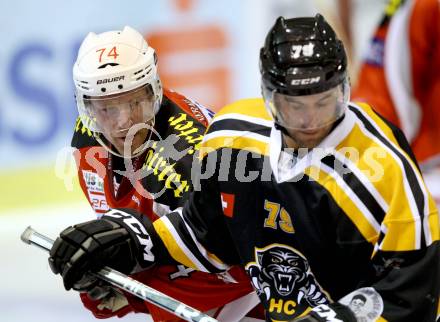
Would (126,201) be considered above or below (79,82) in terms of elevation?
below

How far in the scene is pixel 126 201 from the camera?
292cm

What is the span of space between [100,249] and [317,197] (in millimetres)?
600

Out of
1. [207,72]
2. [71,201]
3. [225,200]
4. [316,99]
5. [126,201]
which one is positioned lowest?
[71,201]

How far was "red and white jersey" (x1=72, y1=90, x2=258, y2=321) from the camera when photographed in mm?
2766

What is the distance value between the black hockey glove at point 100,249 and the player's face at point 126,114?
10.9 inches

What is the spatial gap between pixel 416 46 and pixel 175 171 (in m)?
1.17

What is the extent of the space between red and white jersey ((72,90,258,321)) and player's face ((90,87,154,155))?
0.04 m

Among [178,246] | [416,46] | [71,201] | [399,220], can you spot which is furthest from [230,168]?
[71,201]

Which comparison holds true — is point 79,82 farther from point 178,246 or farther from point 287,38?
point 287,38

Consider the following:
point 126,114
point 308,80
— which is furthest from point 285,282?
point 126,114

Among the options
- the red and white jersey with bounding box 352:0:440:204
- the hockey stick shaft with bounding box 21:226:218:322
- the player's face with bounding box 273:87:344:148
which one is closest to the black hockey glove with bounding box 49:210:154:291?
the hockey stick shaft with bounding box 21:226:218:322

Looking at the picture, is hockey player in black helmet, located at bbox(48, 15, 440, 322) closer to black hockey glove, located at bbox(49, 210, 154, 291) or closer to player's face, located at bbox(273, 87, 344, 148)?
player's face, located at bbox(273, 87, 344, 148)

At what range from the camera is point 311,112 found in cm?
225

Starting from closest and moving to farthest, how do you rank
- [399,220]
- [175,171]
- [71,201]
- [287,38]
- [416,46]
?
[399,220], [287,38], [175,171], [416,46], [71,201]
